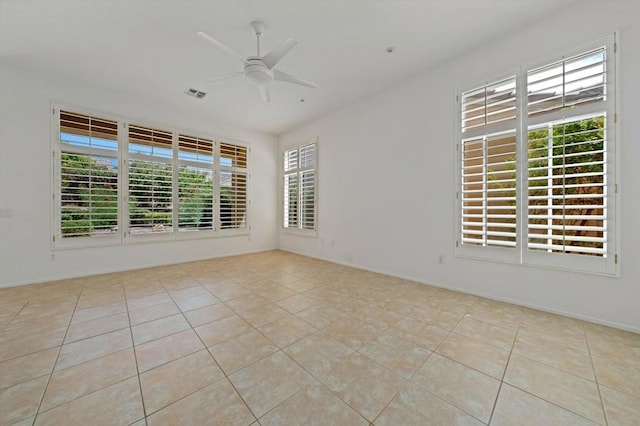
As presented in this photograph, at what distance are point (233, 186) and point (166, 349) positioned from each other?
4.49m

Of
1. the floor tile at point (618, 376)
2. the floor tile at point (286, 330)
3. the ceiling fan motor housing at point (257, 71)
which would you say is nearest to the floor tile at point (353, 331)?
the floor tile at point (286, 330)

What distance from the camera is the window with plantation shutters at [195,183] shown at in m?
5.25

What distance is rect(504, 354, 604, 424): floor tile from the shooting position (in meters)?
1.45

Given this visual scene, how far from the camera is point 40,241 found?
12.7ft

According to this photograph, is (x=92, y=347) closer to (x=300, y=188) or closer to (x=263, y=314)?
(x=263, y=314)

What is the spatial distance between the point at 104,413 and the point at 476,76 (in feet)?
16.1

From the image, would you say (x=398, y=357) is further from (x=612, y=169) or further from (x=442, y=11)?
(x=442, y=11)

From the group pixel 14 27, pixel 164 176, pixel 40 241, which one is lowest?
pixel 40 241

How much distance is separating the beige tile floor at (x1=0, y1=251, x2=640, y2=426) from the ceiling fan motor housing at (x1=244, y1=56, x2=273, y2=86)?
→ 107 inches

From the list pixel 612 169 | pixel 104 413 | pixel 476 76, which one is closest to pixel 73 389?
pixel 104 413

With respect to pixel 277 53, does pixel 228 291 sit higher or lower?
lower

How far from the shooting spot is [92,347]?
2.07 meters

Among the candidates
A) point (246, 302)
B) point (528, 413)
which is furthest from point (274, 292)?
point (528, 413)

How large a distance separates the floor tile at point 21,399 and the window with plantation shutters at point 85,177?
11.1 feet
